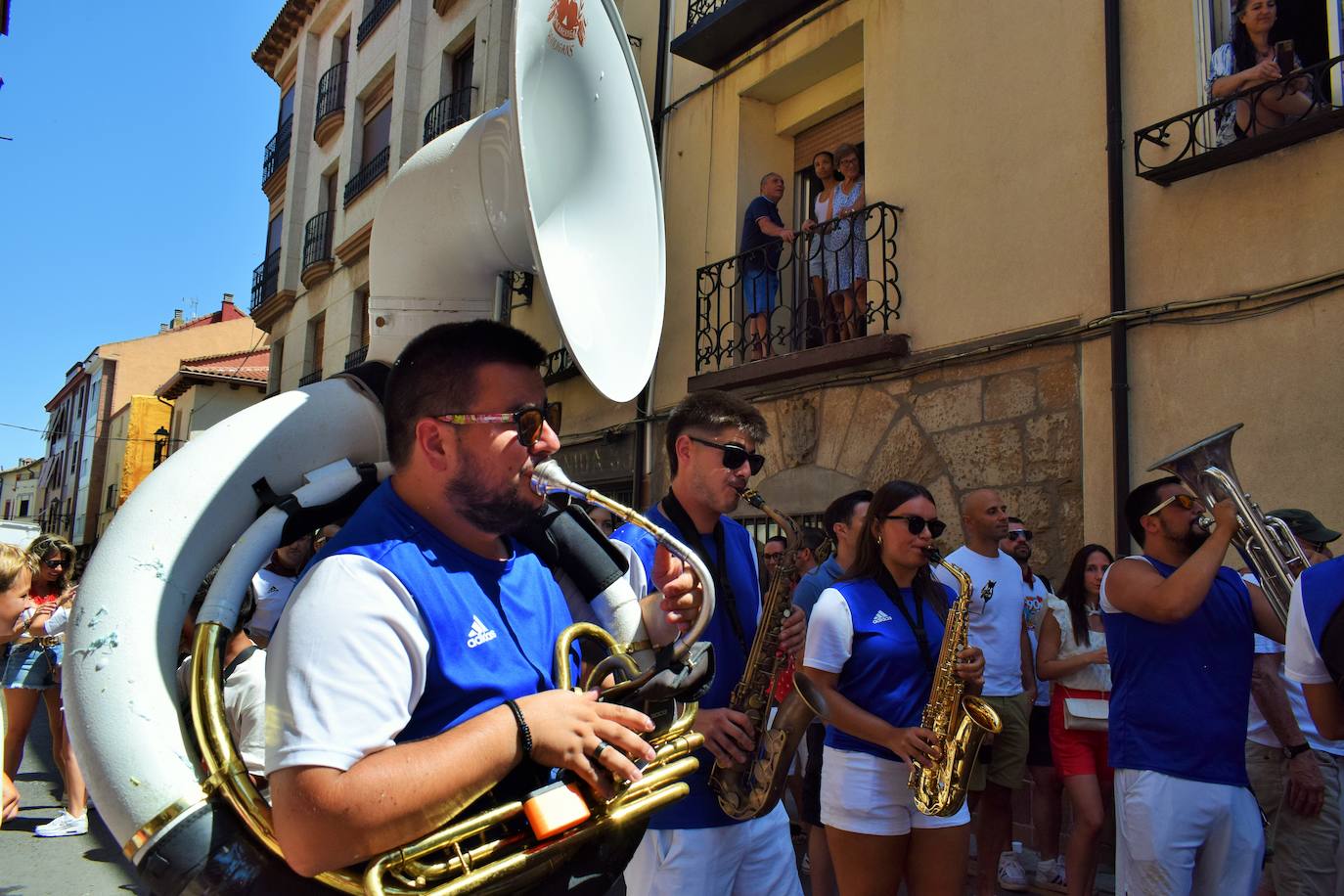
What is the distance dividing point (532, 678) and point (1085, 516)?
4.99 meters

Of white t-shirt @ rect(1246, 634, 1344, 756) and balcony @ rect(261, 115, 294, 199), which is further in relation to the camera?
balcony @ rect(261, 115, 294, 199)

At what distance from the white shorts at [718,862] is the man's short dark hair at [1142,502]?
1.64 metres

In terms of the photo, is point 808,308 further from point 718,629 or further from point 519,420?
point 519,420

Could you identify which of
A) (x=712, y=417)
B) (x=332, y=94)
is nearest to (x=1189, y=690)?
(x=712, y=417)

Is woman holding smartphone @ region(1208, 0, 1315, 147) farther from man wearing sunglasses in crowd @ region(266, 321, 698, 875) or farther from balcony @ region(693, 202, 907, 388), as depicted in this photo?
man wearing sunglasses in crowd @ region(266, 321, 698, 875)

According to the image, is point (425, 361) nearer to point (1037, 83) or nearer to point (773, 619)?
point (773, 619)

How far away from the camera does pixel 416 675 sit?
1.49 metres

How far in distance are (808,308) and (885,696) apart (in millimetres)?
5716

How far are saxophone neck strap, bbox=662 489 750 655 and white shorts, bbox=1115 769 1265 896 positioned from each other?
1339 mm

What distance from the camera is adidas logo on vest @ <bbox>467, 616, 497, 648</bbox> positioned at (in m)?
1.59

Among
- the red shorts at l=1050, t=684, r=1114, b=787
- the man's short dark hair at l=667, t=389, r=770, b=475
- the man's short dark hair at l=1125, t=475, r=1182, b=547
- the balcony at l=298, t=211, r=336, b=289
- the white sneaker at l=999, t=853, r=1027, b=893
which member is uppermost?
the balcony at l=298, t=211, r=336, b=289

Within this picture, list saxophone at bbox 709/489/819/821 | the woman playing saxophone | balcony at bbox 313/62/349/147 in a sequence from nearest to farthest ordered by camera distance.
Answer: saxophone at bbox 709/489/819/821 < the woman playing saxophone < balcony at bbox 313/62/349/147

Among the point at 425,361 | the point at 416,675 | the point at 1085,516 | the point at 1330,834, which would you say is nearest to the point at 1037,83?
the point at 1085,516

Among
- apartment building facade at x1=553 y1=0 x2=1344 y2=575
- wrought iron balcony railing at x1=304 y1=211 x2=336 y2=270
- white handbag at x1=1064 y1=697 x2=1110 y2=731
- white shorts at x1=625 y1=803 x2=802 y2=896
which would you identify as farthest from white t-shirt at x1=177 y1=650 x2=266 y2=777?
wrought iron balcony railing at x1=304 y1=211 x2=336 y2=270
